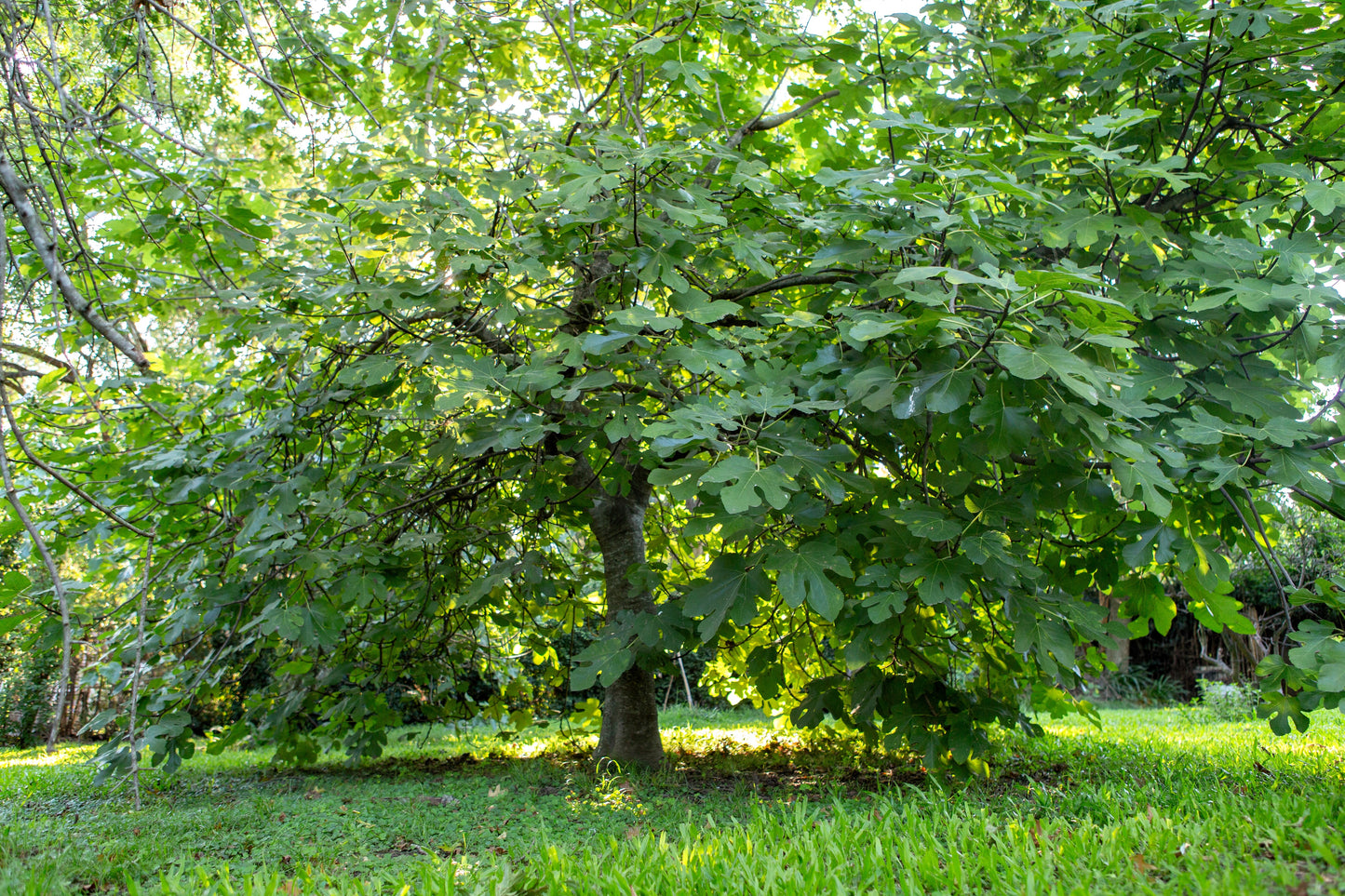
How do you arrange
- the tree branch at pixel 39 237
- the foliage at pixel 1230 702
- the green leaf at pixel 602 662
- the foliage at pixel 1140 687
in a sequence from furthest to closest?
the foliage at pixel 1140 687, the foliage at pixel 1230 702, the green leaf at pixel 602 662, the tree branch at pixel 39 237

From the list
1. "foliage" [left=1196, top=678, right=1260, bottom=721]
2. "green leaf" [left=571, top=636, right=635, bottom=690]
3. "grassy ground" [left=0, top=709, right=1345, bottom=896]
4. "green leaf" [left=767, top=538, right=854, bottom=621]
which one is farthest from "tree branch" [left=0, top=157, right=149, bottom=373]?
"foliage" [left=1196, top=678, right=1260, bottom=721]

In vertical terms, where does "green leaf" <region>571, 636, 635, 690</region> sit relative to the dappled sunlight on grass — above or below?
above

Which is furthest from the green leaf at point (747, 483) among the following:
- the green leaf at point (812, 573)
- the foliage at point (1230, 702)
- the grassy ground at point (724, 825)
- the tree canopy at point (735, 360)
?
the foliage at point (1230, 702)

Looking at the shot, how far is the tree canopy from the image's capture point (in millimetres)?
2826

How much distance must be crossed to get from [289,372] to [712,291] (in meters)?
2.14

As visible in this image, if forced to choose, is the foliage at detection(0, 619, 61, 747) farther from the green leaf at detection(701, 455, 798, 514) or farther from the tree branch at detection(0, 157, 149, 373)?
the green leaf at detection(701, 455, 798, 514)

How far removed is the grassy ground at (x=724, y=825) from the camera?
2.24 metres

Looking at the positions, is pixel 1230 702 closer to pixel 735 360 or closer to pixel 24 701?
pixel 735 360

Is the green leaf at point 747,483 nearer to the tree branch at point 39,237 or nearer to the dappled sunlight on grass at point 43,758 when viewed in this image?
the tree branch at point 39,237

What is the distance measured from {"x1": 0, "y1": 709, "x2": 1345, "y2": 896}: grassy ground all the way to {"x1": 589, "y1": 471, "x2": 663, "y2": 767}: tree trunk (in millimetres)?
229

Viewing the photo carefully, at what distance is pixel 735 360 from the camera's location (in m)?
3.03

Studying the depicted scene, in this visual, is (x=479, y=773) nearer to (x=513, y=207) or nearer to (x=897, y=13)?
(x=513, y=207)

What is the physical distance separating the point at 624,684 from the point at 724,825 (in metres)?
1.71

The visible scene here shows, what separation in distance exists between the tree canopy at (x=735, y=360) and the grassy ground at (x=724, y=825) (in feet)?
1.37
